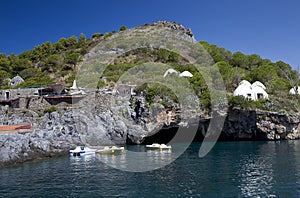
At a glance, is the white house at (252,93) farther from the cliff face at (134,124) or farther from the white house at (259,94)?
the cliff face at (134,124)

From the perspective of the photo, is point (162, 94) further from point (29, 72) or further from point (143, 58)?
point (29, 72)

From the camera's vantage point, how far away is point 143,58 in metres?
92.8

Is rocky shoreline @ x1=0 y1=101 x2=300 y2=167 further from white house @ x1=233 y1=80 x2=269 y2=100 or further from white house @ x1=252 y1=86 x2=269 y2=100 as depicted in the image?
white house @ x1=252 y1=86 x2=269 y2=100

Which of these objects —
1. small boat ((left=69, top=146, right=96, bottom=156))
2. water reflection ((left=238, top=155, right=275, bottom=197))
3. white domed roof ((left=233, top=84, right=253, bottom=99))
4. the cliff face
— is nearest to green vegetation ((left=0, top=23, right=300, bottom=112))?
the cliff face

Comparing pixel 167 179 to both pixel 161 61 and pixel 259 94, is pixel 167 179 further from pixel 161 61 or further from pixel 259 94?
pixel 161 61

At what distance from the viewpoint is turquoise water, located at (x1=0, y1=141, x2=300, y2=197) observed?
18328mm

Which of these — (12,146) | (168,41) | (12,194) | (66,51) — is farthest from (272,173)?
(66,51)

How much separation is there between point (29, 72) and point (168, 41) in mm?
52277

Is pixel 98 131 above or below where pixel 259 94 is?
below

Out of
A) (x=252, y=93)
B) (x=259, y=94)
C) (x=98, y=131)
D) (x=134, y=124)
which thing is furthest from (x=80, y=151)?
(x=259, y=94)

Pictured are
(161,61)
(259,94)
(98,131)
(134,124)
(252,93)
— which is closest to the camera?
(98,131)

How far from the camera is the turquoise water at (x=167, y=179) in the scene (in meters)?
18.3

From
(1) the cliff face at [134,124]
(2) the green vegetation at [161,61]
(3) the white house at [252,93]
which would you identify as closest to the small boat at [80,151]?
(1) the cliff face at [134,124]

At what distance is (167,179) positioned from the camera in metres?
21.9
